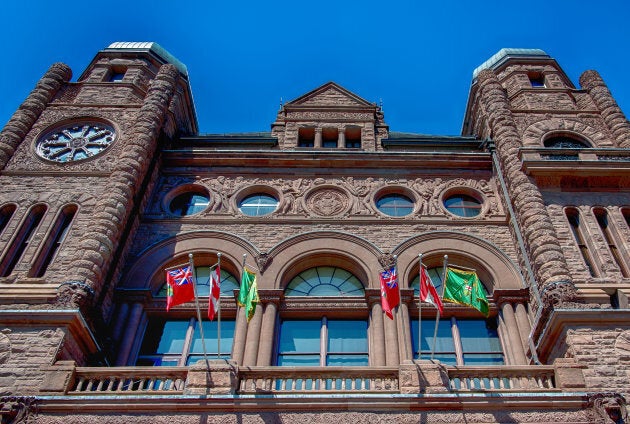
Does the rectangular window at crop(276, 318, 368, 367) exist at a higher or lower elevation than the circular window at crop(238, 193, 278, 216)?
lower

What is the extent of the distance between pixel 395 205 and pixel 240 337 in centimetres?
660

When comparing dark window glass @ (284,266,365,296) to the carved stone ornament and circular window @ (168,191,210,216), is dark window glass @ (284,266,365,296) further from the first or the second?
circular window @ (168,191,210,216)

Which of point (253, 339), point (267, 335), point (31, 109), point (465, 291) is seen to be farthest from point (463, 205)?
point (31, 109)

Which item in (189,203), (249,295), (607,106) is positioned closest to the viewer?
(249,295)

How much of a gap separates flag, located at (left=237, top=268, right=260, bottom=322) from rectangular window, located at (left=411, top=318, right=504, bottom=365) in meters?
4.17

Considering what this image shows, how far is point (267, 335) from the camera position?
576 inches

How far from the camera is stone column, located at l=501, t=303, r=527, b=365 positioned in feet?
46.8

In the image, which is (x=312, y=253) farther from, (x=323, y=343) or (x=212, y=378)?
(x=212, y=378)

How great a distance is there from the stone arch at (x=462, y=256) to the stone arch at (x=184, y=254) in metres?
3.89

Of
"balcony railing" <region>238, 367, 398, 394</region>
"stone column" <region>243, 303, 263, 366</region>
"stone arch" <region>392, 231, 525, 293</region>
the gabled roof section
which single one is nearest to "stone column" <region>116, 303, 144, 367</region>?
"stone column" <region>243, 303, 263, 366</region>

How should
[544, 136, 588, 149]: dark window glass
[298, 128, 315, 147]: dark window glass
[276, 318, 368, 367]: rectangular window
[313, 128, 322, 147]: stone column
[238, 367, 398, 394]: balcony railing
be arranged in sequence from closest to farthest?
1. [238, 367, 398, 394]: balcony railing
2. [276, 318, 368, 367]: rectangular window
3. [544, 136, 588, 149]: dark window glass
4. [313, 128, 322, 147]: stone column
5. [298, 128, 315, 147]: dark window glass

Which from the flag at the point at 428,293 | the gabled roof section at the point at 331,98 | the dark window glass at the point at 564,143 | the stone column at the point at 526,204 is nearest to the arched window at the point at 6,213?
the gabled roof section at the point at 331,98

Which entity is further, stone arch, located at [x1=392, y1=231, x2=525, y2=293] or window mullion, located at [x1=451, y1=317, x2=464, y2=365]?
stone arch, located at [x1=392, y1=231, x2=525, y2=293]

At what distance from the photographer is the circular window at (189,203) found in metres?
18.7
